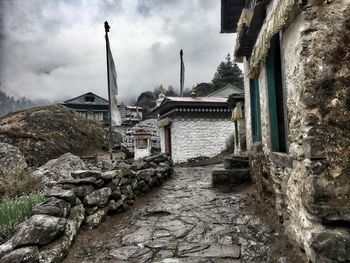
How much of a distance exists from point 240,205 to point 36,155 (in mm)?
14777

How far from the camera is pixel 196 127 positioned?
16188 millimetres

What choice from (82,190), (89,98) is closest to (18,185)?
(82,190)

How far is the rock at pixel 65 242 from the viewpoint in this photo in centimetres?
317

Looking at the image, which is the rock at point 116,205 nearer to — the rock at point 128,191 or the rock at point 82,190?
the rock at point 128,191

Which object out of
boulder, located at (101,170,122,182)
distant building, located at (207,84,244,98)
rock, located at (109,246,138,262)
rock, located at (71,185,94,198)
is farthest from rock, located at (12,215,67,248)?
distant building, located at (207,84,244,98)

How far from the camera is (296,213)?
126 inches

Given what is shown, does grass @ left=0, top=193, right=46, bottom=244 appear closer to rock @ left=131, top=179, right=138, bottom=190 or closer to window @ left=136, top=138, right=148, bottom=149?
rock @ left=131, top=179, right=138, bottom=190

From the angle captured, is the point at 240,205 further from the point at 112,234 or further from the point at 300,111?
the point at 300,111

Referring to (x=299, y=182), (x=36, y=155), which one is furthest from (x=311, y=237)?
(x=36, y=155)

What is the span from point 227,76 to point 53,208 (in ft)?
153

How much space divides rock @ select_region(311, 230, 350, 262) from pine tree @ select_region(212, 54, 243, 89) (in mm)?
43798

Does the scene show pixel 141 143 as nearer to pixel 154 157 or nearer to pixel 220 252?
pixel 154 157

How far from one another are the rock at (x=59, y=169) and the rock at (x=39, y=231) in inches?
221

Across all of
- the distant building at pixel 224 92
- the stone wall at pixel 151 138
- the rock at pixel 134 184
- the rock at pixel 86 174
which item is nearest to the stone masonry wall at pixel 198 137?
the stone wall at pixel 151 138
